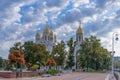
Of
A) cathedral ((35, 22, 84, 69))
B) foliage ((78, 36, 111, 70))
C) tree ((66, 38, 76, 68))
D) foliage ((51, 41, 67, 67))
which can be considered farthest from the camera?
cathedral ((35, 22, 84, 69))

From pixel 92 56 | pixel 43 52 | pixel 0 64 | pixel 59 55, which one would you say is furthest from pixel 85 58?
pixel 0 64

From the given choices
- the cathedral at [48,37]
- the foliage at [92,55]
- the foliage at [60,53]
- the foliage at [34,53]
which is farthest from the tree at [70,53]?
the foliage at [34,53]

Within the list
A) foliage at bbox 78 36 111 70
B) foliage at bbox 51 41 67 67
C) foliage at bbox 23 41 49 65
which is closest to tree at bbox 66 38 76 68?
foliage at bbox 78 36 111 70

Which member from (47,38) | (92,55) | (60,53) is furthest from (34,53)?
(47,38)

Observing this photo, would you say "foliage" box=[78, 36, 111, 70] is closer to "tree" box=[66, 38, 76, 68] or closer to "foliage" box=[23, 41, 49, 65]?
"tree" box=[66, 38, 76, 68]

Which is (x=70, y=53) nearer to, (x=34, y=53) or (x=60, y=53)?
(x=60, y=53)

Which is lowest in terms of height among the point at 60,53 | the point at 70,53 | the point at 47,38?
the point at 60,53

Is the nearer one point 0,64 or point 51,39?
point 0,64

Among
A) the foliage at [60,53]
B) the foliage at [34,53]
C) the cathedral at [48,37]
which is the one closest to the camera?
the foliage at [34,53]

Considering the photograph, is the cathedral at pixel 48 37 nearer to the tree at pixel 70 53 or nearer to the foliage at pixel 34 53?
the tree at pixel 70 53

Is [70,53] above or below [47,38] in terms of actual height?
below

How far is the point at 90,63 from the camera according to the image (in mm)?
103250

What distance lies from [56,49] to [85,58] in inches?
435

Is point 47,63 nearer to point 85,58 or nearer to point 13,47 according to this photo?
point 13,47
